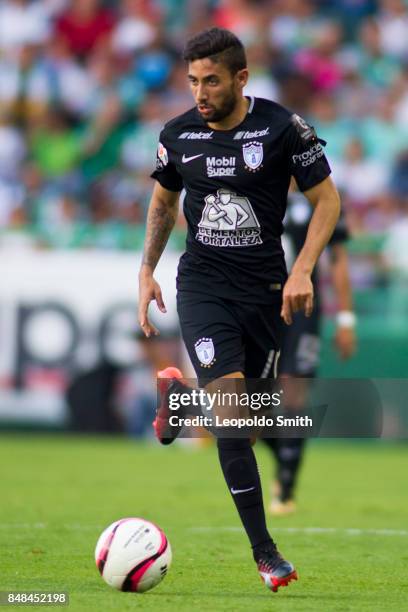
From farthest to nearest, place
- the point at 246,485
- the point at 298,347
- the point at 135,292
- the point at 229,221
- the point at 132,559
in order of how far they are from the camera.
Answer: the point at 135,292 < the point at 298,347 < the point at 229,221 < the point at 246,485 < the point at 132,559

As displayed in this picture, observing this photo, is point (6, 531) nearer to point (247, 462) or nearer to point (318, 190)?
point (247, 462)

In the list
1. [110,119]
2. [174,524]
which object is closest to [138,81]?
[110,119]

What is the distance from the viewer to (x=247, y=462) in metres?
5.67

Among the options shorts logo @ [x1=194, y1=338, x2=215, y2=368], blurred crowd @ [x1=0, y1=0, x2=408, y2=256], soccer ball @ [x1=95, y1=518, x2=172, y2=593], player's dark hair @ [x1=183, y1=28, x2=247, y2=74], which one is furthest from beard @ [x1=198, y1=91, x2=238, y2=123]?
blurred crowd @ [x1=0, y1=0, x2=408, y2=256]

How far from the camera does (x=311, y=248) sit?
5707mm

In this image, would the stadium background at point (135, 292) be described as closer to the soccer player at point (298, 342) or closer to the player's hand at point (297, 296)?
the soccer player at point (298, 342)

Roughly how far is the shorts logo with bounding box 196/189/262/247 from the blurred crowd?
9140 mm

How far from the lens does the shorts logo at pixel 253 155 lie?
5797mm

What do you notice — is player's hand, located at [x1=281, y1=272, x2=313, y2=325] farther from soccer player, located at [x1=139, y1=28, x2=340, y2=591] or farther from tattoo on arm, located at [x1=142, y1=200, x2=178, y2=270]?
tattoo on arm, located at [x1=142, y1=200, x2=178, y2=270]

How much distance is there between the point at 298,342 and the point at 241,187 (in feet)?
11.1

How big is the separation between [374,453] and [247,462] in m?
8.12
